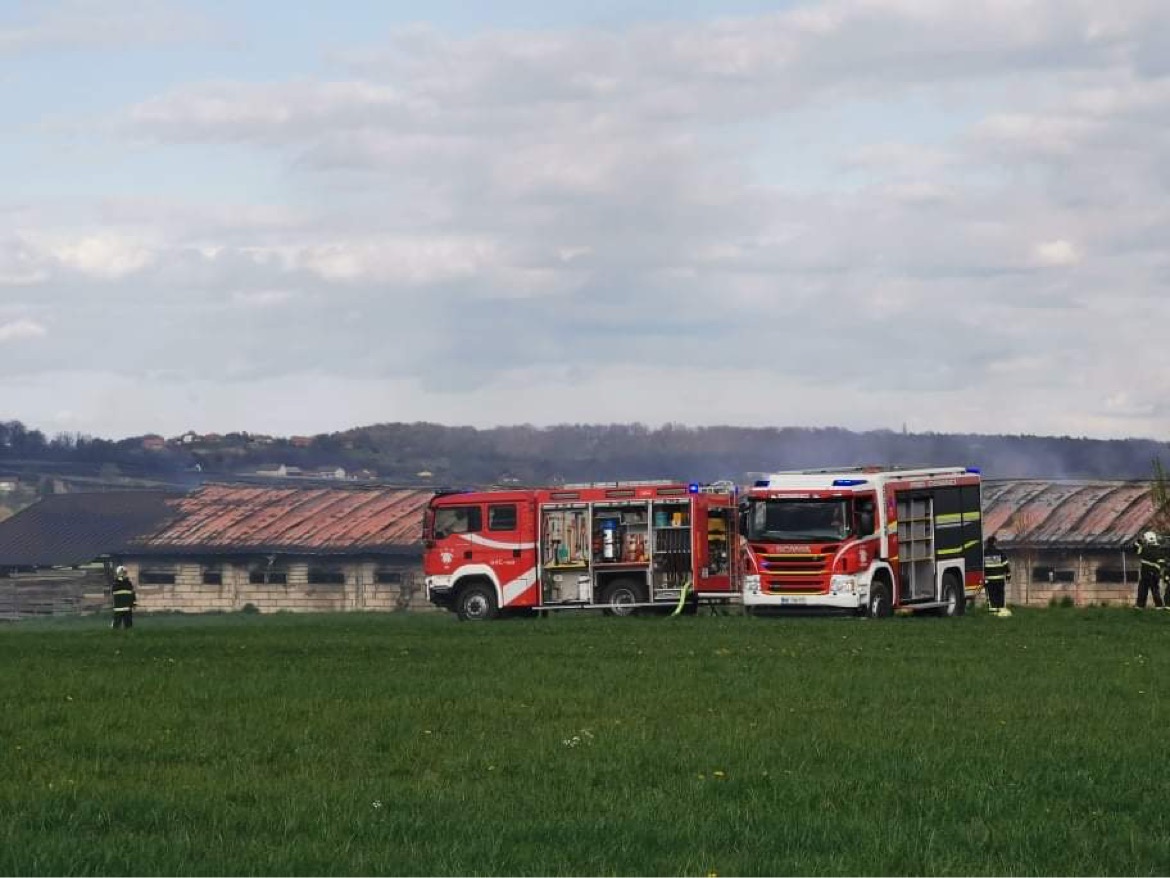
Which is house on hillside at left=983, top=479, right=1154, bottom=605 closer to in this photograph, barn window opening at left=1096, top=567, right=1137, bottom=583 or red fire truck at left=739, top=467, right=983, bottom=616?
barn window opening at left=1096, top=567, right=1137, bottom=583

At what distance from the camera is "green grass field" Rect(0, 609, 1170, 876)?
11.0 m

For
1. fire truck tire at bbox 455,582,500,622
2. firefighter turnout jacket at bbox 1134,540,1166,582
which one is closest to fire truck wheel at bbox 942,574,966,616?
firefighter turnout jacket at bbox 1134,540,1166,582

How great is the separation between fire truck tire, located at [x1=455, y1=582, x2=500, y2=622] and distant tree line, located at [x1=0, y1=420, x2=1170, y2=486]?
68774mm

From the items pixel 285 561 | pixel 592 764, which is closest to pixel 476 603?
pixel 592 764

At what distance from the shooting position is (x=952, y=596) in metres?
42.9

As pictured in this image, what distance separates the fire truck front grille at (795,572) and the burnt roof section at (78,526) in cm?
4528

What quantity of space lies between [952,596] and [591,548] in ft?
27.0

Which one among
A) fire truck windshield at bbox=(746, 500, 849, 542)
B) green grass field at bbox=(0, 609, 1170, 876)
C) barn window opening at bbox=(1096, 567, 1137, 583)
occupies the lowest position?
green grass field at bbox=(0, 609, 1170, 876)

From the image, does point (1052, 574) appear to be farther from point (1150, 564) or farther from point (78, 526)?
point (78, 526)

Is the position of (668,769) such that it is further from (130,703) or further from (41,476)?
(41,476)

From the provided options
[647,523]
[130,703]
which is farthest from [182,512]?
[130,703]

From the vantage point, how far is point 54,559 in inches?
3314

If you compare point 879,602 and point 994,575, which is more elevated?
point 994,575

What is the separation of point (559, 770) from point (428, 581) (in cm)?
3150
